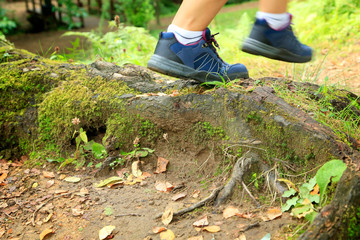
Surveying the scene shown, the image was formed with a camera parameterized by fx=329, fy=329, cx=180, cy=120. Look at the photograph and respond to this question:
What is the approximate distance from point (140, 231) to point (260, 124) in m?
0.93

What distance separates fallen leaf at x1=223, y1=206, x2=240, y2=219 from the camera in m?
1.77

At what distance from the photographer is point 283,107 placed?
1958 millimetres

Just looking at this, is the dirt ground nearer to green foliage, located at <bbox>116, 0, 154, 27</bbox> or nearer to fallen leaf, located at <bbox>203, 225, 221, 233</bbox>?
fallen leaf, located at <bbox>203, 225, 221, 233</bbox>

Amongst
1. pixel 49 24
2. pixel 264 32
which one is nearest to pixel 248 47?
pixel 264 32

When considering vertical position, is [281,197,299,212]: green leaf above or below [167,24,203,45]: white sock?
below

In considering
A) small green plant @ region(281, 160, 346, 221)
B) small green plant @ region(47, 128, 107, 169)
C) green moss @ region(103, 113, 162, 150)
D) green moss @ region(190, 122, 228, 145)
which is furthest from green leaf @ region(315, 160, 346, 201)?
small green plant @ region(47, 128, 107, 169)

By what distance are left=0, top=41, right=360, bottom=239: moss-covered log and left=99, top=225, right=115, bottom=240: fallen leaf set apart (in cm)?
69

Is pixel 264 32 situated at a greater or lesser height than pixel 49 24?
greater

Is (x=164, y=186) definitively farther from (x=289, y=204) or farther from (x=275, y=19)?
(x=275, y=19)

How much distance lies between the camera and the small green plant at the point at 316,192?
1.55 metres

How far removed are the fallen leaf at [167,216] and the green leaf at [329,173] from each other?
0.79 m

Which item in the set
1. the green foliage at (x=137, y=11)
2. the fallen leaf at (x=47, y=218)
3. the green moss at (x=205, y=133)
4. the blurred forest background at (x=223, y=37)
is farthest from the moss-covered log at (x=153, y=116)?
the green foliage at (x=137, y=11)

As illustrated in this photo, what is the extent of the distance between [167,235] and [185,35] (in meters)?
1.29

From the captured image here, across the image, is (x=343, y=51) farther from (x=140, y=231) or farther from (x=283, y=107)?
(x=140, y=231)
